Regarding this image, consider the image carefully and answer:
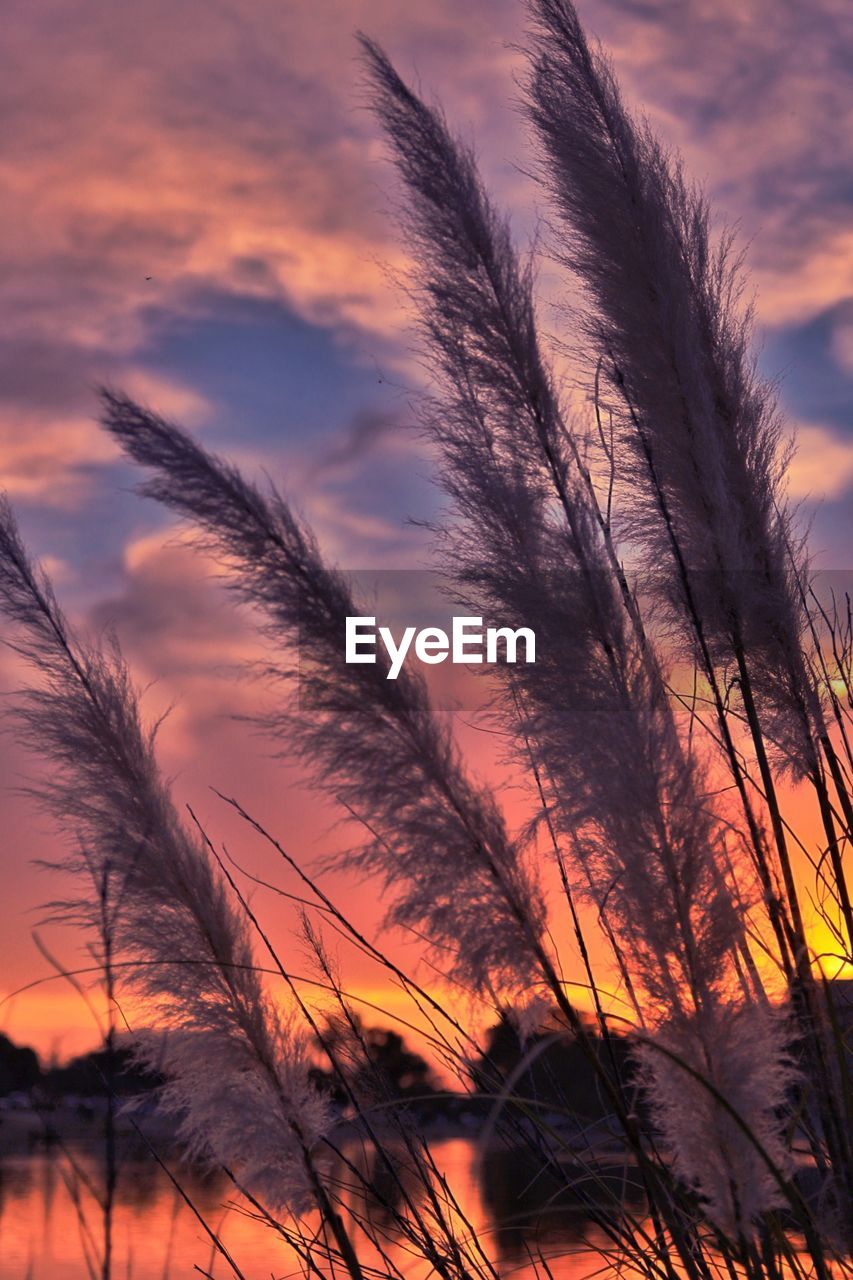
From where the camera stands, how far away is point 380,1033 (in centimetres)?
285

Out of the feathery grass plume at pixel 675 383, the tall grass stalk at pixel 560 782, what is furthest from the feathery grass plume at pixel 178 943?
the feathery grass plume at pixel 675 383

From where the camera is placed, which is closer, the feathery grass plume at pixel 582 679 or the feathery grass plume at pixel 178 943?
the feathery grass plume at pixel 582 679

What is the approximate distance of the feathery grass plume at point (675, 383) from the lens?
2.17 meters

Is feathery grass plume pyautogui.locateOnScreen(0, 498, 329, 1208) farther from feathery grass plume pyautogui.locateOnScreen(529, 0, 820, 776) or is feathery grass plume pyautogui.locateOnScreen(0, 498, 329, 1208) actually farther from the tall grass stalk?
feathery grass plume pyautogui.locateOnScreen(529, 0, 820, 776)

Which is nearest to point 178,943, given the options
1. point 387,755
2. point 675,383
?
point 387,755

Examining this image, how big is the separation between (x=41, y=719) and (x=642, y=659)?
105 centimetres

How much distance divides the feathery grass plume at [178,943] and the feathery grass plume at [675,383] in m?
0.95

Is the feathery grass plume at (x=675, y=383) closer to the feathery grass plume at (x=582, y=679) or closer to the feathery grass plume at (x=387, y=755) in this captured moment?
the feathery grass plume at (x=582, y=679)

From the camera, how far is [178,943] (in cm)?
206

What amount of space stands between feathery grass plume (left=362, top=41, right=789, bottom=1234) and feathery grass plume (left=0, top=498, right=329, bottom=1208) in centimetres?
60

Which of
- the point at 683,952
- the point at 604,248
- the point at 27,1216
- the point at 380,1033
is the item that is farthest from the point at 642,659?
the point at 27,1216

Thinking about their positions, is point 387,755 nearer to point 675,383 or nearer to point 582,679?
point 582,679

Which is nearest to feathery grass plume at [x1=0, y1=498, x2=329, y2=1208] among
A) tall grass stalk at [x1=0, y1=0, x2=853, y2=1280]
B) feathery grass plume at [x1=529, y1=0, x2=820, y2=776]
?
tall grass stalk at [x1=0, y1=0, x2=853, y2=1280]

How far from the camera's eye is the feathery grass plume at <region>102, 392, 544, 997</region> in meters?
1.63
